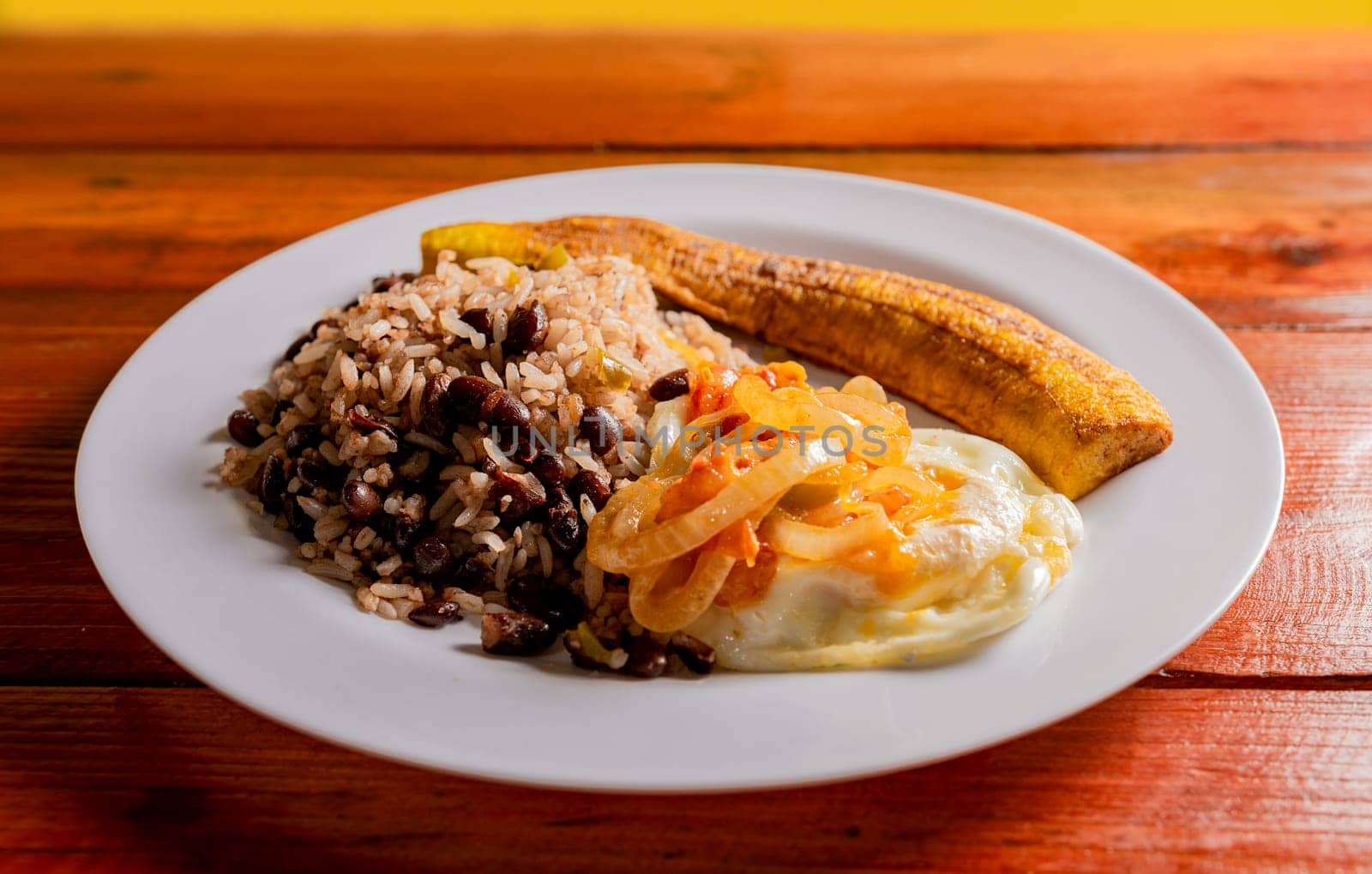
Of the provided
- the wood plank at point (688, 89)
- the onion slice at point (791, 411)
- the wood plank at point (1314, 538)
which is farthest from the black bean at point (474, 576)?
the wood plank at point (688, 89)

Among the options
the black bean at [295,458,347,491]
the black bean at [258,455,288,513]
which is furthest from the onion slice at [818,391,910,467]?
the black bean at [258,455,288,513]

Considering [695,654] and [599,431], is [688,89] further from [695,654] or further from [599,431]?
[695,654]

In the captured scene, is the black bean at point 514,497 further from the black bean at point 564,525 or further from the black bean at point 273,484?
the black bean at point 273,484

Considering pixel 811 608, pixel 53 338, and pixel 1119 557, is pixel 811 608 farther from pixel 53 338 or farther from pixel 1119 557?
pixel 53 338

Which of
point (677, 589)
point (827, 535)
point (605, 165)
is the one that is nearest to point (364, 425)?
point (677, 589)

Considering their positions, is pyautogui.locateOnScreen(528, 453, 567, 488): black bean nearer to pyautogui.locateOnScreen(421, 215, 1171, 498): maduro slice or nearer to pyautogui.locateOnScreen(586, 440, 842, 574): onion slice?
pyautogui.locateOnScreen(586, 440, 842, 574): onion slice

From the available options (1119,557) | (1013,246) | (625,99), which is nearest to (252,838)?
(1119,557)
